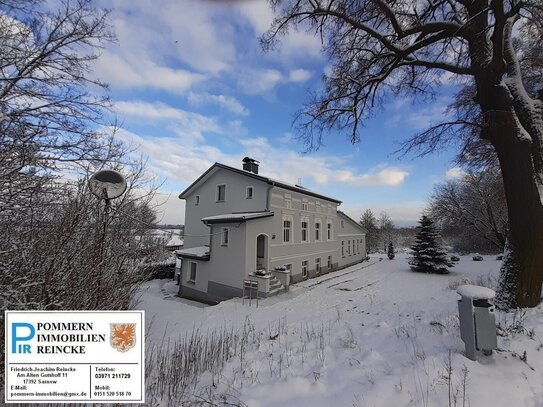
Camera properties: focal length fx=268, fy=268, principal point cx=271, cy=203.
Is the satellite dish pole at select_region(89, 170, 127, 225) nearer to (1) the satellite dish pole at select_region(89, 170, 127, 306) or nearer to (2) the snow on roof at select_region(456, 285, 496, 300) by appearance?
(1) the satellite dish pole at select_region(89, 170, 127, 306)

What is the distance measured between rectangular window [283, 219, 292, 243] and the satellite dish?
14.5 m

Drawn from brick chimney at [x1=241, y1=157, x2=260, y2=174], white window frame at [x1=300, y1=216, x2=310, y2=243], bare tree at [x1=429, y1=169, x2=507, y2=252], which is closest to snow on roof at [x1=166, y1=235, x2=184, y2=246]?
brick chimney at [x1=241, y1=157, x2=260, y2=174]

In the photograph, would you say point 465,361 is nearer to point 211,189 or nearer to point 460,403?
point 460,403

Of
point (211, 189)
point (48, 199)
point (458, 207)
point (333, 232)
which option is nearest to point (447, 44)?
point (48, 199)

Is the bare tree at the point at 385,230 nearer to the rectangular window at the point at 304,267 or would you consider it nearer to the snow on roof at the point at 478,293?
the rectangular window at the point at 304,267

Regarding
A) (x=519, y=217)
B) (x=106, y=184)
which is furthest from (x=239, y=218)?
(x=519, y=217)

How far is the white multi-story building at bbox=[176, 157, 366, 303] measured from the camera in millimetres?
14953

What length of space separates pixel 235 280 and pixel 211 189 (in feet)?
25.6

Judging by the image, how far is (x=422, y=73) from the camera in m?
7.59

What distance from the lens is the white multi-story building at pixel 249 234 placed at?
15.0 meters

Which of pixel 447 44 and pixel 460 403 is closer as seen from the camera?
pixel 460 403

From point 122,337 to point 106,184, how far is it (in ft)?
6.55

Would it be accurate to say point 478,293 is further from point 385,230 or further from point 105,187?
point 385,230

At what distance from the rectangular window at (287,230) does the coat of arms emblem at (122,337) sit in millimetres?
15325
